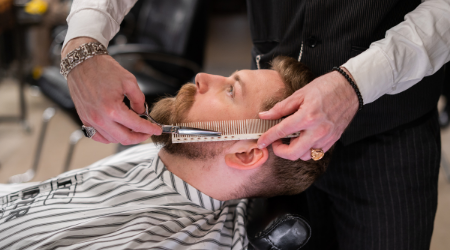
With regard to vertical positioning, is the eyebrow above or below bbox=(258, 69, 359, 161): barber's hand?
below

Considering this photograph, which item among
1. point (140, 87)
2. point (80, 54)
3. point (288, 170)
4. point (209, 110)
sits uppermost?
point (80, 54)

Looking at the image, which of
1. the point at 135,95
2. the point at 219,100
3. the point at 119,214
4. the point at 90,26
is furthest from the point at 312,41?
the point at 119,214

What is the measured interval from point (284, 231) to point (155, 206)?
1.65 ft

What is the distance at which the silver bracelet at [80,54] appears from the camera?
1.13 meters

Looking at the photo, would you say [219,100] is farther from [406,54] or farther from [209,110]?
[406,54]

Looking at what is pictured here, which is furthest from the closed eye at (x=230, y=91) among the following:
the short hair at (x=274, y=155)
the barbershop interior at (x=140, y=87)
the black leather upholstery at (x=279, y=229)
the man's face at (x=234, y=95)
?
the black leather upholstery at (x=279, y=229)

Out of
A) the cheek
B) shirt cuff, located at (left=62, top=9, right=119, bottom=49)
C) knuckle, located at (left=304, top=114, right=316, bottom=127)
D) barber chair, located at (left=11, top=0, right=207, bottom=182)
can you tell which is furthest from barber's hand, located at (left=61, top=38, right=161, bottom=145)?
barber chair, located at (left=11, top=0, right=207, bottom=182)

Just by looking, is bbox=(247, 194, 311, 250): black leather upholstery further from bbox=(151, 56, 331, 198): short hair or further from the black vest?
the black vest

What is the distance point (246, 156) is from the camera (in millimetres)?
1323

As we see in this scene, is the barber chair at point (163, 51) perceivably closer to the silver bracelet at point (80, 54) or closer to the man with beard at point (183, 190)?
the man with beard at point (183, 190)

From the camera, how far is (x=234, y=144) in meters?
1.31

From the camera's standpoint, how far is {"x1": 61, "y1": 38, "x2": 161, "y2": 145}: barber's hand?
1062 millimetres

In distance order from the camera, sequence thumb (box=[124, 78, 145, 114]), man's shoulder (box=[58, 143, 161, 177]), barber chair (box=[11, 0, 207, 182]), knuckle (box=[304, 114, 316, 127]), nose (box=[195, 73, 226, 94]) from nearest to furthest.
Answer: knuckle (box=[304, 114, 316, 127]), thumb (box=[124, 78, 145, 114]), nose (box=[195, 73, 226, 94]), man's shoulder (box=[58, 143, 161, 177]), barber chair (box=[11, 0, 207, 182])

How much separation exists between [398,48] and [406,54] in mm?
36
